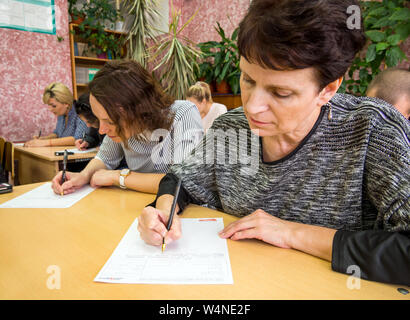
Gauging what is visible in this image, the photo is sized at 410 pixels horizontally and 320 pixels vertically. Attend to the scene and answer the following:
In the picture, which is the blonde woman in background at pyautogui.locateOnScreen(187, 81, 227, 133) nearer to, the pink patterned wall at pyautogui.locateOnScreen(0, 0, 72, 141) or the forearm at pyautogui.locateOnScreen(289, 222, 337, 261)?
the pink patterned wall at pyautogui.locateOnScreen(0, 0, 72, 141)

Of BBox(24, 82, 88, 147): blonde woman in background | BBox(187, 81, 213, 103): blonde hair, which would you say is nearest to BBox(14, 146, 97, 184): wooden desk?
BBox(24, 82, 88, 147): blonde woman in background

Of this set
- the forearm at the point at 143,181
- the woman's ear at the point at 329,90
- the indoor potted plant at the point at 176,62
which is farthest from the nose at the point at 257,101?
the indoor potted plant at the point at 176,62

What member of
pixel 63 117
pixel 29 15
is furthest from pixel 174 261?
pixel 29 15

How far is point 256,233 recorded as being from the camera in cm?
72

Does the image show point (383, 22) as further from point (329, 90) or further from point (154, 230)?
point (154, 230)

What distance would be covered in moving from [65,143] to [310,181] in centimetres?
279

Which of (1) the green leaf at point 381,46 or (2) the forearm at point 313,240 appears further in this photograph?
(1) the green leaf at point 381,46

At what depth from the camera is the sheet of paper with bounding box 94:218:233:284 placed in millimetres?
588

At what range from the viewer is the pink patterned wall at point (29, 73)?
336 centimetres

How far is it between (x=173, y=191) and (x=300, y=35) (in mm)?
588

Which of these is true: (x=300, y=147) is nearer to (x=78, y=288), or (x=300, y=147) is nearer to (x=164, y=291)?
(x=164, y=291)

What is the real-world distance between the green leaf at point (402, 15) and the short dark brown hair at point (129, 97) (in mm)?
1770

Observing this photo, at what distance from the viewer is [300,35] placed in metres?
0.55

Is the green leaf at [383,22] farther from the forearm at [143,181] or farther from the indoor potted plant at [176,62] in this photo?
the indoor potted plant at [176,62]
